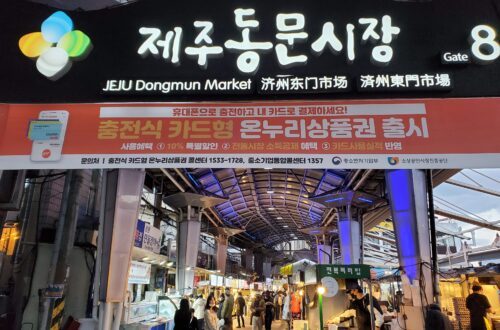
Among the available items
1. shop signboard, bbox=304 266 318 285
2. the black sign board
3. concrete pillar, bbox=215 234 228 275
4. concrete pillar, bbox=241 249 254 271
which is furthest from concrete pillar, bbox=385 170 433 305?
concrete pillar, bbox=241 249 254 271

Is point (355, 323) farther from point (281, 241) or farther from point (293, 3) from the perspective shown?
point (281, 241)

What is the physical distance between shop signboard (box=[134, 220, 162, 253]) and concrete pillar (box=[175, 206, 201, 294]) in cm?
649

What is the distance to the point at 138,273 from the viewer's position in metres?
9.20

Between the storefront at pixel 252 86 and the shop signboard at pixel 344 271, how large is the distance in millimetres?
6046

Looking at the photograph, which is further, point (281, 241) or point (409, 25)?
point (281, 241)

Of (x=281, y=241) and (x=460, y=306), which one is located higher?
(x=281, y=241)

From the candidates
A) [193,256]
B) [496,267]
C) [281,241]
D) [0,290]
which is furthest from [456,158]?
[281,241]

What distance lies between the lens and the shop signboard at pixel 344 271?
834 cm

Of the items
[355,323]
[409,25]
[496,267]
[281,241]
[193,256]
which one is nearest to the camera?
[409,25]

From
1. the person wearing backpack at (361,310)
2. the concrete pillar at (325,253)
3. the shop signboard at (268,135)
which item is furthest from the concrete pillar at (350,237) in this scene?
the shop signboard at (268,135)

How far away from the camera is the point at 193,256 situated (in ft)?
60.8

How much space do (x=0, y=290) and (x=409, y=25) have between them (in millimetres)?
10100

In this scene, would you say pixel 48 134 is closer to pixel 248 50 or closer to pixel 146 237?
pixel 248 50

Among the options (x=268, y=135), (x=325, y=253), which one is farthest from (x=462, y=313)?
(x=325, y=253)
